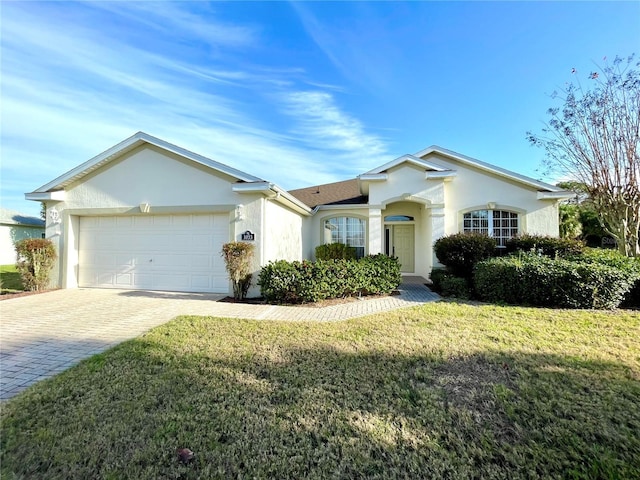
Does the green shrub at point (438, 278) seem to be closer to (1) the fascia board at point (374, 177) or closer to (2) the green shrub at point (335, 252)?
(2) the green shrub at point (335, 252)

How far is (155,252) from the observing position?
10359mm

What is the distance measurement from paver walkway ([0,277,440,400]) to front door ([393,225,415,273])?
4.63 m

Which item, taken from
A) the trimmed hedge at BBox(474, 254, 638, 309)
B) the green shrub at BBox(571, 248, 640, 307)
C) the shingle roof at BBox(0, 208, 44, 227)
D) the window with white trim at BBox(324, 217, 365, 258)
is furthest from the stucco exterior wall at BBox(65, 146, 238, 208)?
the shingle roof at BBox(0, 208, 44, 227)

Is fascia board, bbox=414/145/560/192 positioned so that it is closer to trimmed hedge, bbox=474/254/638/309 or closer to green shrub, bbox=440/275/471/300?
trimmed hedge, bbox=474/254/638/309

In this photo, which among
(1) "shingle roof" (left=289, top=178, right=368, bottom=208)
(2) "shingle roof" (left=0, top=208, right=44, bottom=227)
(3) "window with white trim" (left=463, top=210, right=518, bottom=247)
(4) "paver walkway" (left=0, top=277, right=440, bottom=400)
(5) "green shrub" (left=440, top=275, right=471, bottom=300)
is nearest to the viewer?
(4) "paver walkway" (left=0, top=277, right=440, bottom=400)

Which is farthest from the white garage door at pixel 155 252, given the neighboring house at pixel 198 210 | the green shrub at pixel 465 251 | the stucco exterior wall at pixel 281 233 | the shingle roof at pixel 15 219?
the shingle roof at pixel 15 219

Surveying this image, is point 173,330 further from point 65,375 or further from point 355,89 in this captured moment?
point 355,89

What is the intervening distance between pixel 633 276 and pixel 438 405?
320 inches

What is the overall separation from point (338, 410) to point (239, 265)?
6.53 metres

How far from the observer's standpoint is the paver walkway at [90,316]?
4.37 metres

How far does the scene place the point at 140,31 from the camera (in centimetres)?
802

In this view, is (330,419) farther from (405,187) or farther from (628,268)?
(405,187)

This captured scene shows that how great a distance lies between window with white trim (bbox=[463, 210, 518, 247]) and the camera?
506 inches

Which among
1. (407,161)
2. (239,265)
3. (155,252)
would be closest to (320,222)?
(407,161)
